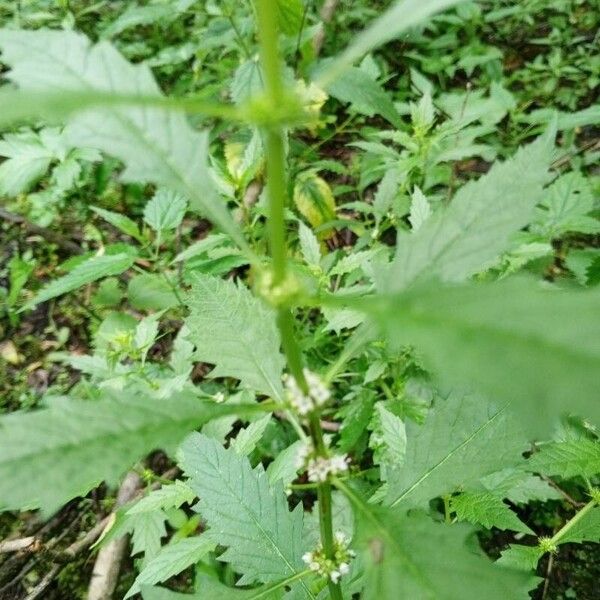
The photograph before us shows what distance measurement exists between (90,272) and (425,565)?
Answer: 1710 mm

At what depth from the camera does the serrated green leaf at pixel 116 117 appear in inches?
36.9

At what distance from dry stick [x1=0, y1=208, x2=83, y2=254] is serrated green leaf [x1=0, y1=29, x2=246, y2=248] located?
8.29 feet

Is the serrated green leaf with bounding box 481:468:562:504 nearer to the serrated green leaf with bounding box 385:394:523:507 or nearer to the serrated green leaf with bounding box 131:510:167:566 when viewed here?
the serrated green leaf with bounding box 385:394:523:507

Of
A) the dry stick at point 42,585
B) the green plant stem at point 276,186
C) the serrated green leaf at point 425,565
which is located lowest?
the dry stick at point 42,585

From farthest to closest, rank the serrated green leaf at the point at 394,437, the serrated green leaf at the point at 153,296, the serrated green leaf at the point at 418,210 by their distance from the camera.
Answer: the serrated green leaf at the point at 153,296 < the serrated green leaf at the point at 418,210 < the serrated green leaf at the point at 394,437

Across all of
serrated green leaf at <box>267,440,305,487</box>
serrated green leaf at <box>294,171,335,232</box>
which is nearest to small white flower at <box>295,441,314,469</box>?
serrated green leaf at <box>267,440,305,487</box>

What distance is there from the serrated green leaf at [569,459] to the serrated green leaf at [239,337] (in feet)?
2.69

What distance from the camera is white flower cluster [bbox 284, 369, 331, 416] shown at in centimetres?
100

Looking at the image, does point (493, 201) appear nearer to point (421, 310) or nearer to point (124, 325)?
point (421, 310)

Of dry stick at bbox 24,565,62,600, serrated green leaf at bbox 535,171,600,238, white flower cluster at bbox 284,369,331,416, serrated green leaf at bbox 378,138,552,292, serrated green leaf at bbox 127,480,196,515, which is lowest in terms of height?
dry stick at bbox 24,565,62,600

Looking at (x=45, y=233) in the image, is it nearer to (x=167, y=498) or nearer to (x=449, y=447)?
(x=167, y=498)

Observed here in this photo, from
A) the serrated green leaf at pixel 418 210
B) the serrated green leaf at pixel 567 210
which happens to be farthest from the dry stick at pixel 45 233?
the serrated green leaf at pixel 567 210

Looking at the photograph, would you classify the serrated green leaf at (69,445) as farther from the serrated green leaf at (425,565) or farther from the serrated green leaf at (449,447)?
the serrated green leaf at (449,447)

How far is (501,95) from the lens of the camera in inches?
139
